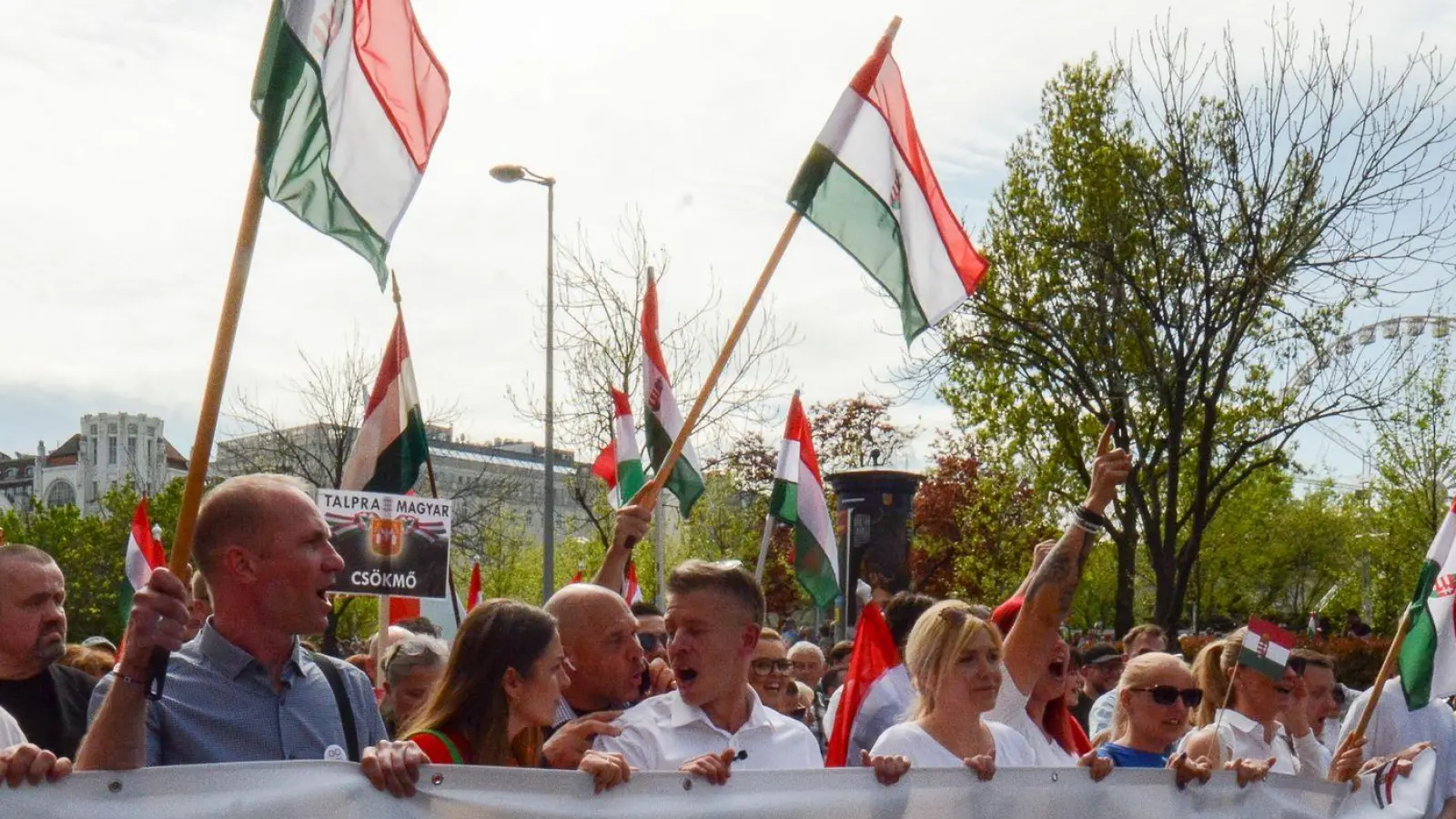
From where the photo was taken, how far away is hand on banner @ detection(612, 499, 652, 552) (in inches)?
239

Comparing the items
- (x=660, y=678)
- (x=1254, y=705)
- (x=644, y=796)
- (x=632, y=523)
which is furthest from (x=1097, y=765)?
(x=1254, y=705)

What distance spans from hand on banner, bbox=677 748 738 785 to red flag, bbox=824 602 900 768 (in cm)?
246

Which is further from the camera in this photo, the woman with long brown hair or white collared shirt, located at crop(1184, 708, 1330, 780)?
white collared shirt, located at crop(1184, 708, 1330, 780)

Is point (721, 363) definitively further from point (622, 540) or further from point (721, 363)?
point (622, 540)

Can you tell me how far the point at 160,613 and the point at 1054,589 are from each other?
334 cm

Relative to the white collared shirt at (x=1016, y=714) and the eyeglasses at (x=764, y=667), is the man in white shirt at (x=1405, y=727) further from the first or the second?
the eyeglasses at (x=764, y=667)

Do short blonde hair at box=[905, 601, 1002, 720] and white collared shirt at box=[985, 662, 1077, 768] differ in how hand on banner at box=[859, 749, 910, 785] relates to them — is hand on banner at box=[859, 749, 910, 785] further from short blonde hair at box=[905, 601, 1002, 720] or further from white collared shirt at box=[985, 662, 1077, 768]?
white collared shirt at box=[985, 662, 1077, 768]

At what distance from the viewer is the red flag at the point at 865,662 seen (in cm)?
636

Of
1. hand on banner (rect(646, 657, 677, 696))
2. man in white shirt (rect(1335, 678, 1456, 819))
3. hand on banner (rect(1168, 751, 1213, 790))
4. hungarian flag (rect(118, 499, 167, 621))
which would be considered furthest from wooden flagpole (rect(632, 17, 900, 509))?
hungarian flag (rect(118, 499, 167, 621))

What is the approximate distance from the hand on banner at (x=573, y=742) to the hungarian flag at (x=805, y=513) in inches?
251

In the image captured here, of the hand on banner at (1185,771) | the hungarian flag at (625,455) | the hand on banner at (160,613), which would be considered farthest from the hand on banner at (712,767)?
the hungarian flag at (625,455)

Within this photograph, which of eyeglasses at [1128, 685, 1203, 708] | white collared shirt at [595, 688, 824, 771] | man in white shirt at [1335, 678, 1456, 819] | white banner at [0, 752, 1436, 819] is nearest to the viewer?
white banner at [0, 752, 1436, 819]

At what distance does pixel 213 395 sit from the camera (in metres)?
3.32

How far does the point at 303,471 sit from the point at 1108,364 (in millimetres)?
18001
